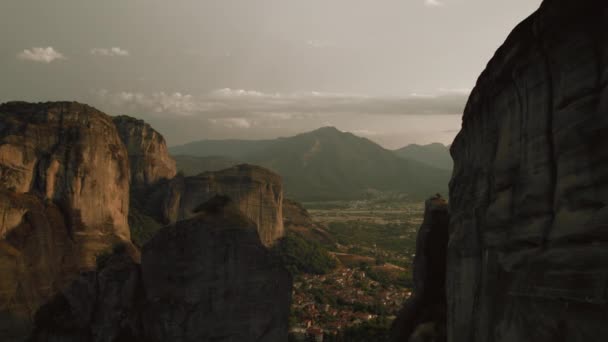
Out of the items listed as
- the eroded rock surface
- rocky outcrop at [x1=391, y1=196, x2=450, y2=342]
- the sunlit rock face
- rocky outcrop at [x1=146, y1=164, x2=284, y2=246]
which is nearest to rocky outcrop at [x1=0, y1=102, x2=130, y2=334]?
the eroded rock surface

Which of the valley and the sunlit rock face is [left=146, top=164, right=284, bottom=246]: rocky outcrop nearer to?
the valley

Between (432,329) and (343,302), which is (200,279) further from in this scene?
(343,302)

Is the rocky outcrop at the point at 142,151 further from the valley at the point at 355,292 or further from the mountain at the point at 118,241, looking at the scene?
the valley at the point at 355,292

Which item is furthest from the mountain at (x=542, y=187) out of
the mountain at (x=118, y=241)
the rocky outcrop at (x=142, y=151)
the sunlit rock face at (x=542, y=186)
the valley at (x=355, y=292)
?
the rocky outcrop at (x=142, y=151)

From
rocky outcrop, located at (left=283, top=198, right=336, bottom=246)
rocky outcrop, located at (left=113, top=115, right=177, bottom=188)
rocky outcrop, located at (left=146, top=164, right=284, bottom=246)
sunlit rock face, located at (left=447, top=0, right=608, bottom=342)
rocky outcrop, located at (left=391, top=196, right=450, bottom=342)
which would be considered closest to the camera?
sunlit rock face, located at (left=447, top=0, right=608, bottom=342)

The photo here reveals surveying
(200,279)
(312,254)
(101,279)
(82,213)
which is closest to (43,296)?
(82,213)

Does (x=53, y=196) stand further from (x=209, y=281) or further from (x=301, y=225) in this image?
(x=301, y=225)
